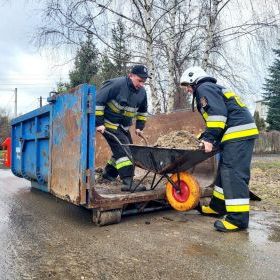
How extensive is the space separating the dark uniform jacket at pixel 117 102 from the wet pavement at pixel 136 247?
132 cm

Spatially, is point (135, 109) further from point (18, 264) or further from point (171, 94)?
point (171, 94)

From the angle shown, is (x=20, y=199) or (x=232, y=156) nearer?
(x=232, y=156)

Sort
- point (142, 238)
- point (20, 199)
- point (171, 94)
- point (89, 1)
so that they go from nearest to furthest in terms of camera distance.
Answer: point (142, 238) → point (20, 199) → point (89, 1) → point (171, 94)

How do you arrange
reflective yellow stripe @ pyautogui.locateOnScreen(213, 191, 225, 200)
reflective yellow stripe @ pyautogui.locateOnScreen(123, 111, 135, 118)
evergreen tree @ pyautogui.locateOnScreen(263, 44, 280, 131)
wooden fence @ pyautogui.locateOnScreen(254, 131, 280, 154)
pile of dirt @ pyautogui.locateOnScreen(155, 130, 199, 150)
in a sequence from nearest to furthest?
reflective yellow stripe @ pyautogui.locateOnScreen(213, 191, 225, 200)
reflective yellow stripe @ pyautogui.locateOnScreen(123, 111, 135, 118)
pile of dirt @ pyautogui.locateOnScreen(155, 130, 199, 150)
wooden fence @ pyautogui.locateOnScreen(254, 131, 280, 154)
evergreen tree @ pyautogui.locateOnScreen(263, 44, 280, 131)

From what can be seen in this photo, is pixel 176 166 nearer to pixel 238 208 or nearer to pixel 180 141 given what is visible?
pixel 238 208

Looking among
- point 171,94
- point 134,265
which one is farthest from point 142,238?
point 171,94

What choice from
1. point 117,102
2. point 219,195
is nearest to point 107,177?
point 117,102

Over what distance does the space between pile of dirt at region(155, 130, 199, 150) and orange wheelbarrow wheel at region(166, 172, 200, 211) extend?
90 cm

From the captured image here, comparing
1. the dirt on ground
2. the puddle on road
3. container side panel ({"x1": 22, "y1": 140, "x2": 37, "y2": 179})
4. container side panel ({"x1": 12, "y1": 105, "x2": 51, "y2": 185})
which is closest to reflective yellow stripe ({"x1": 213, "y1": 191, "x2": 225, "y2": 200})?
the puddle on road

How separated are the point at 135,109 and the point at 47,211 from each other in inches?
75.8

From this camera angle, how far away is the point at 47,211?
217 inches

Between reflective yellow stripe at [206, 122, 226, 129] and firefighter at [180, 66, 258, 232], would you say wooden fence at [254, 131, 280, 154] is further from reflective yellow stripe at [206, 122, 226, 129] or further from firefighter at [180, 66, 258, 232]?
reflective yellow stripe at [206, 122, 226, 129]

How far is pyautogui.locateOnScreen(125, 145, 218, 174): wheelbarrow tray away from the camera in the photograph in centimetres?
439

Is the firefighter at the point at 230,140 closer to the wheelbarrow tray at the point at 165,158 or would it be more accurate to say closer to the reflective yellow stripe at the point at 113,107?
the wheelbarrow tray at the point at 165,158
